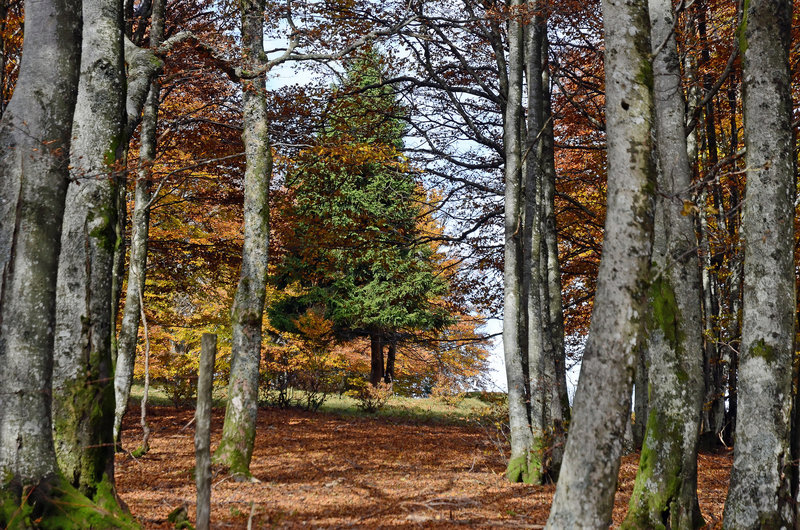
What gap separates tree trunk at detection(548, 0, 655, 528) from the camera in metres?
3.68

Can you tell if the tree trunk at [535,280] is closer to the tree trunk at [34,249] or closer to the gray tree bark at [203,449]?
the gray tree bark at [203,449]

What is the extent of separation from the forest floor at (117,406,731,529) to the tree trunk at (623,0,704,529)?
112 cm

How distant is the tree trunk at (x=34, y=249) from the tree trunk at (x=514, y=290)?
6.11 meters

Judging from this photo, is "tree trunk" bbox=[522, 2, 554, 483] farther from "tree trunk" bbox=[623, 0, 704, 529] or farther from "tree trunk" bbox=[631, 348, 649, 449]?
"tree trunk" bbox=[631, 348, 649, 449]

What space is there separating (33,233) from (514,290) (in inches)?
265

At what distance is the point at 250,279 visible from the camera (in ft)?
26.1

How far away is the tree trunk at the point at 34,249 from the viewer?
3740mm

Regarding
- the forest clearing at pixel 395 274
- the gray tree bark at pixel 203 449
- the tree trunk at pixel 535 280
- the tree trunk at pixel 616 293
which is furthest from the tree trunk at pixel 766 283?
the gray tree bark at pixel 203 449

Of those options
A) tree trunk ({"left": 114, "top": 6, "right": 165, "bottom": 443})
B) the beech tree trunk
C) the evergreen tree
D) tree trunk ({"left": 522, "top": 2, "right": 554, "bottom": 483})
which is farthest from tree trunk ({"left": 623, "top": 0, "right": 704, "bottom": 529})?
the evergreen tree

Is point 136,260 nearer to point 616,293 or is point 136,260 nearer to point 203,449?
point 203,449

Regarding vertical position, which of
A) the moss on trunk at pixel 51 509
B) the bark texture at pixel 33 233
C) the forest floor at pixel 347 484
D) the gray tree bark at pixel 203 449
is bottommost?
the forest floor at pixel 347 484

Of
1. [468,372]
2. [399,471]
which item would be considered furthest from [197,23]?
[468,372]

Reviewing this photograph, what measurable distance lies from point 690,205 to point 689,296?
1.70 meters

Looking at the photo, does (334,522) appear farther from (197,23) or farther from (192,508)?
(197,23)
